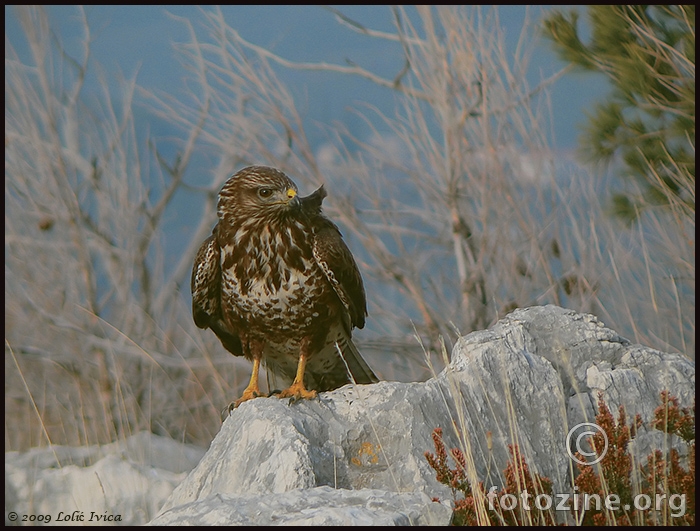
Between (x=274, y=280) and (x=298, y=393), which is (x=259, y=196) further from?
(x=298, y=393)

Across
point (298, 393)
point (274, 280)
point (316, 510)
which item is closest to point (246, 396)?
point (298, 393)

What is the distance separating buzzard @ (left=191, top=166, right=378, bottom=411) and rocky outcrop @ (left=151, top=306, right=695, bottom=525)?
0.48 metres

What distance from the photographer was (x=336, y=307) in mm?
4410

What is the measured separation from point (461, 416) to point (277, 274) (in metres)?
1.35

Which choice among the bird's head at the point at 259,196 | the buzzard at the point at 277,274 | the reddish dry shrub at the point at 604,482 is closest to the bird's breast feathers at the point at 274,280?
the buzzard at the point at 277,274

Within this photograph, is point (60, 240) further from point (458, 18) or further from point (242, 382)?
point (458, 18)

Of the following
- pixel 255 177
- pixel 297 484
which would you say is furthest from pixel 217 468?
pixel 255 177

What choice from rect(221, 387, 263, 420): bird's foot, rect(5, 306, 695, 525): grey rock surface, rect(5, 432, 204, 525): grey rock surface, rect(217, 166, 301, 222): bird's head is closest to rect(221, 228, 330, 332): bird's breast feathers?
A: rect(217, 166, 301, 222): bird's head

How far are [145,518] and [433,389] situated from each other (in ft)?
8.95

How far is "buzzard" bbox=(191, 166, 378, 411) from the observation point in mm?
4230

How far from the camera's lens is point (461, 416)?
327cm

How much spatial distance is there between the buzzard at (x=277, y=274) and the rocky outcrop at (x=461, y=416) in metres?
0.48

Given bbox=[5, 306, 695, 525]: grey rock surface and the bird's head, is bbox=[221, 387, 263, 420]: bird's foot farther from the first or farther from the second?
the bird's head

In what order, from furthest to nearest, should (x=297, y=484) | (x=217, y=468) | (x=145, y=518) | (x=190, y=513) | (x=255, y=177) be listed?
(x=145, y=518) < (x=255, y=177) < (x=217, y=468) < (x=297, y=484) < (x=190, y=513)
